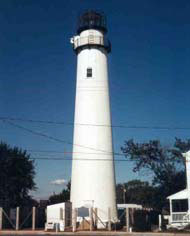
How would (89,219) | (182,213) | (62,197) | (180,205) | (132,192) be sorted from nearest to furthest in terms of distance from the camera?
(89,219)
(182,213)
(180,205)
(62,197)
(132,192)

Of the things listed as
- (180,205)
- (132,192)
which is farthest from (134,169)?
(132,192)

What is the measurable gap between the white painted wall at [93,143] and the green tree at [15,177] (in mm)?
8795

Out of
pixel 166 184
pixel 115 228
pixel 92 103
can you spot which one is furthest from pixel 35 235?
pixel 166 184

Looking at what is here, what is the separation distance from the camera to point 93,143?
120 ft

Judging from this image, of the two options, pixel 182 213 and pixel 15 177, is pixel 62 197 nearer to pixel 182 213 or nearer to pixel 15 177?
pixel 15 177

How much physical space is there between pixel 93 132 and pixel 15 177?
447 inches

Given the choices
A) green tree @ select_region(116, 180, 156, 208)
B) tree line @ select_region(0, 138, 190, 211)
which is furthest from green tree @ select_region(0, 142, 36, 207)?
green tree @ select_region(116, 180, 156, 208)

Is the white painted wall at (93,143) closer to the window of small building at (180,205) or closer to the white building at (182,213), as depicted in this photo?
the white building at (182,213)

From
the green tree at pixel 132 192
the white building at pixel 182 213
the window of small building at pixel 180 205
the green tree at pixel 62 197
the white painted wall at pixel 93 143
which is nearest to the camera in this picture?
the white building at pixel 182 213

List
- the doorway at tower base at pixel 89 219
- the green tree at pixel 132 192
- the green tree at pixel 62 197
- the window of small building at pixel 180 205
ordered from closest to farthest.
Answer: the doorway at tower base at pixel 89 219, the window of small building at pixel 180 205, the green tree at pixel 62 197, the green tree at pixel 132 192

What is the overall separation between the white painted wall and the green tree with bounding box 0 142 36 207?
8.80m

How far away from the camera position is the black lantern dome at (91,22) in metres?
40.2

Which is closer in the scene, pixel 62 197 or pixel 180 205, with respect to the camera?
pixel 180 205

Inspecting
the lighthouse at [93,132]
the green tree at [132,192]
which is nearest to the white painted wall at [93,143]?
the lighthouse at [93,132]
